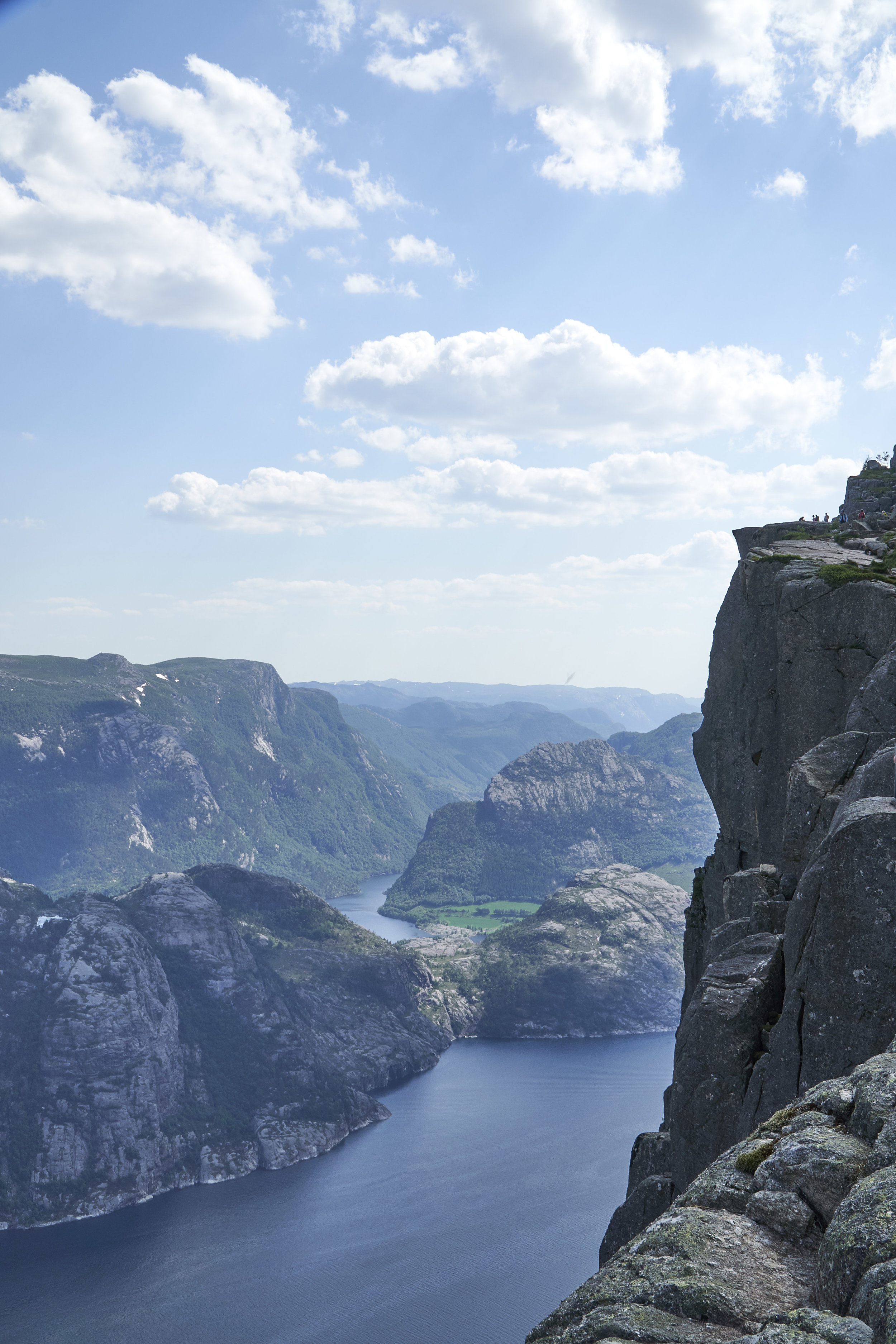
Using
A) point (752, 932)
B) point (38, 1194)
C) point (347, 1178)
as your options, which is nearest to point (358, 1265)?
point (347, 1178)

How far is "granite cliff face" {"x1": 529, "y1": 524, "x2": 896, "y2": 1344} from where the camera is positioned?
37.2 ft

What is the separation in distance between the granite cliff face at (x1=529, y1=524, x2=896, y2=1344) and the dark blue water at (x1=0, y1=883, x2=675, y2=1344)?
10143 cm

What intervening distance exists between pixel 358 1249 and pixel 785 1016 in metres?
142

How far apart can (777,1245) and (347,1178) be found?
184m

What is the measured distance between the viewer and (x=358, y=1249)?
138 meters

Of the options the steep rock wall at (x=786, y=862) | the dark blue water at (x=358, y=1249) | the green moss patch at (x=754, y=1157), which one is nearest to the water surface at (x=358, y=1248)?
the dark blue water at (x=358, y=1249)

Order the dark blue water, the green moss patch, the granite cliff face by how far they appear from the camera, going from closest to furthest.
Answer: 1. the granite cliff face
2. the green moss patch
3. the dark blue water

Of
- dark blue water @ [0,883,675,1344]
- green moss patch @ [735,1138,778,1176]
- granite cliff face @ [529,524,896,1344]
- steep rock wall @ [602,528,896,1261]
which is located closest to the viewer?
granite cliff face @ [529,524,896,1344]

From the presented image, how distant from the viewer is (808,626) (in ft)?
116

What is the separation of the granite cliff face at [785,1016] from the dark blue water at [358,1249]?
333 feet

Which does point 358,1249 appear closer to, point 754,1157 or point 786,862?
point 786,862

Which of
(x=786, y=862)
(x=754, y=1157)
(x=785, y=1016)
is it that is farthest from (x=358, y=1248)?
(x=754, y=1157)

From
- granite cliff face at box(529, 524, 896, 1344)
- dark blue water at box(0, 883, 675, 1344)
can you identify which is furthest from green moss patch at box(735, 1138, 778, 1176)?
dark blue water at box(0, 883, 675, 1344)

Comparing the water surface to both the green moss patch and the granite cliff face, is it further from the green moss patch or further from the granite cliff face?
the green moss patch
